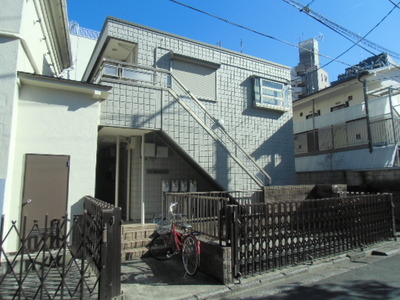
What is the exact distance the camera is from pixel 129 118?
25.5 ft

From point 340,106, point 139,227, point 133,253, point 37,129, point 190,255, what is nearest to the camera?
point 190,255

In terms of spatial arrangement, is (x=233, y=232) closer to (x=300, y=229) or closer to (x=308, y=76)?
(x=300, y=229)

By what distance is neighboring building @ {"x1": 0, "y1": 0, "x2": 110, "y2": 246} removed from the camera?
552cm

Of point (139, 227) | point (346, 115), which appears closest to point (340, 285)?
point (139, 227)

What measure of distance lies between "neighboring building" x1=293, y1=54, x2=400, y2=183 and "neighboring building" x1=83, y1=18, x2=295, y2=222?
423 cm

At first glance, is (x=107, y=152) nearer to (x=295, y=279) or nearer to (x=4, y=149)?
(x=4, y=149)

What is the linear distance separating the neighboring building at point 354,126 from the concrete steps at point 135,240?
1029 centimetres

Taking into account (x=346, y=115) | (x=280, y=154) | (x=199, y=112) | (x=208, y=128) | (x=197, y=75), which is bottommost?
(x=280, y=154)

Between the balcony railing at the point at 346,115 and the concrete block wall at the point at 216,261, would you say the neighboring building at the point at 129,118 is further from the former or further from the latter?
the balcony railing at the point at 346,115

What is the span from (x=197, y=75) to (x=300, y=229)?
7292 mm

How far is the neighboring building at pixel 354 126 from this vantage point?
13336 millimetres

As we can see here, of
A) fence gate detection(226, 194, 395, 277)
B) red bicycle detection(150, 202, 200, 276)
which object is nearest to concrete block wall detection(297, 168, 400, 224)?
fence gate detection(226, 194, 395, 277)

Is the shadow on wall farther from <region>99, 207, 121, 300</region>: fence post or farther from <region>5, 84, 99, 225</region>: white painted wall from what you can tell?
<region>99, 207, 121, 300</region>: fence post

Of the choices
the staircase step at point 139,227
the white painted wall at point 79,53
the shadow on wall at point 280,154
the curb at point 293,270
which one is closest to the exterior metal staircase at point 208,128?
the shadow on wall at point 280,154
